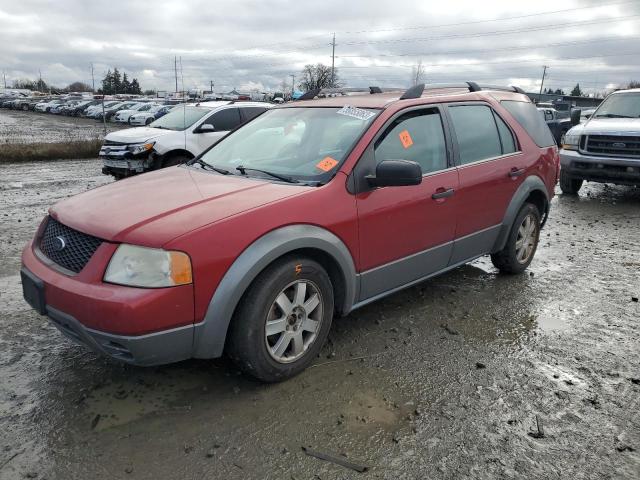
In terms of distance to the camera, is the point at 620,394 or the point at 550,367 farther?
the point at 550,367

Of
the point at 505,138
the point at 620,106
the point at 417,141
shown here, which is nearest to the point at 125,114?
the point at 620,106

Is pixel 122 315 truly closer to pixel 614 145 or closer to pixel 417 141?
pixel 417 141

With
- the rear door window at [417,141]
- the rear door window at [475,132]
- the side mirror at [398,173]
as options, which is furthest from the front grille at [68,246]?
the rear door window at [475,132]

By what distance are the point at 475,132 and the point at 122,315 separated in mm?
3260

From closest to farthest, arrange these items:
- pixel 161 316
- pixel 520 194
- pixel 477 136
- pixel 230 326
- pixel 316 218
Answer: pixel 161 316
pixel 230 326
pixel 316 218
pixel 477 136
pixel 520 194

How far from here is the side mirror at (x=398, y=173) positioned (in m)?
3.29

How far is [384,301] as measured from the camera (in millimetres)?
4539

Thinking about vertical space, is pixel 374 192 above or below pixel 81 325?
above

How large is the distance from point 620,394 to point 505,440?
0.98 m

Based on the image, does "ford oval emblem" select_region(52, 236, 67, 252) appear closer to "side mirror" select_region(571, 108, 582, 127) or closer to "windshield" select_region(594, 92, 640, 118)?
"side mirror" select_region(571, 108, 582, 127)

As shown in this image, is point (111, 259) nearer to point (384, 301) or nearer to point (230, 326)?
point (230, 326)

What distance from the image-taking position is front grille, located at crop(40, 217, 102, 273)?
282cm

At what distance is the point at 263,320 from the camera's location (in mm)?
2945

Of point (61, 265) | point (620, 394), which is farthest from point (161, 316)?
point (620, 394)
